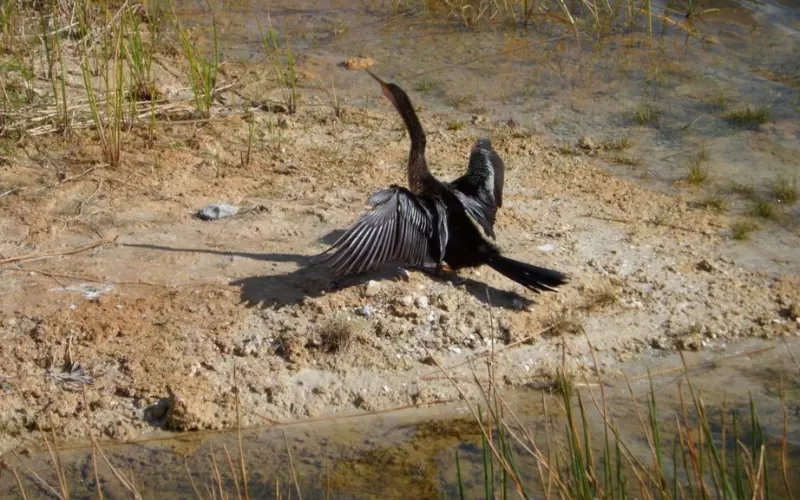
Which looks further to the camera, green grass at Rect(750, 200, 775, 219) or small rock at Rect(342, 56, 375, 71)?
small rock at Rect(342, 56, 375, 71)

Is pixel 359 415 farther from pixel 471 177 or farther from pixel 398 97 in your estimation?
pixel 398 97

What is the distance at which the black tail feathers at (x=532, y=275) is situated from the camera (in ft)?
17.8

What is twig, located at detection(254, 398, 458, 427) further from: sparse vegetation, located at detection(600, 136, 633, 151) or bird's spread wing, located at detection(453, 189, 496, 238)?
sparse vegetation, located at detection(600, 136, 633, 151)

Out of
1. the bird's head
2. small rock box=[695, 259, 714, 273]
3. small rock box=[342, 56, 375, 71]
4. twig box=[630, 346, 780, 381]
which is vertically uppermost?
the bird's head

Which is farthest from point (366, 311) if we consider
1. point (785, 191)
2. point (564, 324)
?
point (785, 191)

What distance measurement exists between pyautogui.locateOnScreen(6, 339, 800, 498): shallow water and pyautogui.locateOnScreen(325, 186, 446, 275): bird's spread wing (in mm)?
892

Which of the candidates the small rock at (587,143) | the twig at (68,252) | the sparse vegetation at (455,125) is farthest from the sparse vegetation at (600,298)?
the twig at (68,252)

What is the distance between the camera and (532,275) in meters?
5.47

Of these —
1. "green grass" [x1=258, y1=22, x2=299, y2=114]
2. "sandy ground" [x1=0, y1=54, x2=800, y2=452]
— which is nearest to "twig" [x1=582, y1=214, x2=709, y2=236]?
"sandy ground" [x1=0, y1=54, x2=800, y2=452]

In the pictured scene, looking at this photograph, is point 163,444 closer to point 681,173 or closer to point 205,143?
point 205,143

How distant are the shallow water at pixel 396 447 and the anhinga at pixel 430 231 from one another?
86cm

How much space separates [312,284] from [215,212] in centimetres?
112

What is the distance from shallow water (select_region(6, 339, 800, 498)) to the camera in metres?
4.39

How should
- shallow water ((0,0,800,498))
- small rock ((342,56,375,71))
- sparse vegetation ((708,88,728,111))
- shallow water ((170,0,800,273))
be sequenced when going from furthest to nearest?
1. small rock ((342,56,375,71))
2. sparse vegetation ((708,88,728,111))
3. shallow water ((170,0,800,273))
4. shallow water ((0,0,800,498))
